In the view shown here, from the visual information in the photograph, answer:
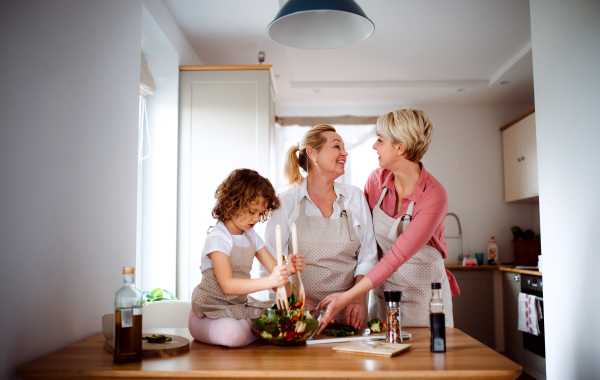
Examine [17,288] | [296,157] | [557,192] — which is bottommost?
[17,288]

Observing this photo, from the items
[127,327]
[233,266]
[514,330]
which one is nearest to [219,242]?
[233,266]

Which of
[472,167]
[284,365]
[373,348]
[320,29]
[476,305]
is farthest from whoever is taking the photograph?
[472,167]

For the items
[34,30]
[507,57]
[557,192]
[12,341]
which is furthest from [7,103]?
[507,57]

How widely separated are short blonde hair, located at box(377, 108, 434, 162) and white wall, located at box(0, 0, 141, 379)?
101 centimetres

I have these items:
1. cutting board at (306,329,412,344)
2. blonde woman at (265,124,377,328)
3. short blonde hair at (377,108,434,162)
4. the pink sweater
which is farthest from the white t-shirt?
cutting board at (306,329,412,344)

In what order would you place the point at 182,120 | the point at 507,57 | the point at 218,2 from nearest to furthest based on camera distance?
the point at 218,2, the point at 182,120, the point at 507,57

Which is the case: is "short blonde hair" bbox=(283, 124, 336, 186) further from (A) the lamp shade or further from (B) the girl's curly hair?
(B) the girl's curly hair

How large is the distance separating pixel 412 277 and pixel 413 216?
242mm

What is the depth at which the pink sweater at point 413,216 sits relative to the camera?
1530mm

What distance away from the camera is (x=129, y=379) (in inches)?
40.5

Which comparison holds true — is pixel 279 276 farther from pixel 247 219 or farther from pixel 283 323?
pixel 247 219

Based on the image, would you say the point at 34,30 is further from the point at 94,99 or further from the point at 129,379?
Result: the point at 129,379

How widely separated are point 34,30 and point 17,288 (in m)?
0.66

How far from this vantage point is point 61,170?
1.32 meters
